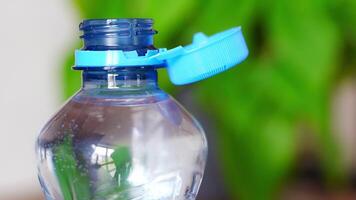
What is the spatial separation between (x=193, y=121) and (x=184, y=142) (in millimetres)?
19

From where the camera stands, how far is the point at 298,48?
2.13 ft

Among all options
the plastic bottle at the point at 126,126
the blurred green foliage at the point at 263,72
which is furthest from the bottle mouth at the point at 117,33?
the blurred green foliage at the point at 263,72

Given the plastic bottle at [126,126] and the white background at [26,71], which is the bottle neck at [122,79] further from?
the white background at [26,71]

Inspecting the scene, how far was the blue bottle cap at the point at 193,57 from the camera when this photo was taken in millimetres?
365

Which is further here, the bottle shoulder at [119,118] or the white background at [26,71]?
the white background at [26,71]

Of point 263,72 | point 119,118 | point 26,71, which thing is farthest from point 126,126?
point 26,71

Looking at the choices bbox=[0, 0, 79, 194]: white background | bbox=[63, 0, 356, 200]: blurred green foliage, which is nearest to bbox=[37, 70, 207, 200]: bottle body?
bbox=[63, 0, 356, 200]: blurred green foliage

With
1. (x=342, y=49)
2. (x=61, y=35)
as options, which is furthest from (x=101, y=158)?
(x=61, y=35)

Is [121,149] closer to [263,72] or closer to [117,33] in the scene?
[117,33]

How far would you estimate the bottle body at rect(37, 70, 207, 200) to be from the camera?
40 centimetres

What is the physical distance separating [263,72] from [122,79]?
1.08ft

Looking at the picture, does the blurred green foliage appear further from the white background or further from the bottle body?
the white background

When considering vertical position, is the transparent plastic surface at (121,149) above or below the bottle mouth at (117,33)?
below

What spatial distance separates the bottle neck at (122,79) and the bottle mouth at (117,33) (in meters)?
0.01
